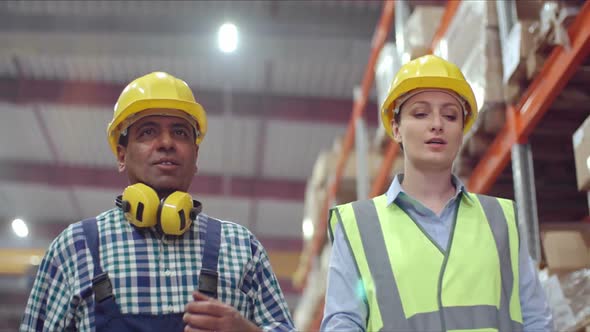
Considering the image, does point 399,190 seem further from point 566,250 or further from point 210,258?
point 566,250

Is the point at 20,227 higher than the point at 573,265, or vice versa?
the point at 20,227

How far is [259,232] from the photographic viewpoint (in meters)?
17.9

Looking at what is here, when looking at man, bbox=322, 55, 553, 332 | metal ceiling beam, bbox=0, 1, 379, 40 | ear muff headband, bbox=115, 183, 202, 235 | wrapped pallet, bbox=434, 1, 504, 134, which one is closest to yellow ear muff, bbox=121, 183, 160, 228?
ear muff headband, bbox=115, 183, 202, 235

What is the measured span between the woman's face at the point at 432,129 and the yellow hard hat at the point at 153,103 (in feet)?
2.37

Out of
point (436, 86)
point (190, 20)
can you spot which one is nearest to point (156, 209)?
point (436, 86)

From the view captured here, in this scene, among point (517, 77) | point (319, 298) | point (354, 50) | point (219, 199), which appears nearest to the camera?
point (517, 77)

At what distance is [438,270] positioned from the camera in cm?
240

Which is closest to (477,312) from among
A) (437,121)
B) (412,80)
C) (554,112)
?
(437,121)

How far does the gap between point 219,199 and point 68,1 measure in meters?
7.01

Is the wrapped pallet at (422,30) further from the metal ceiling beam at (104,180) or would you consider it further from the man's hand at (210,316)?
the metal ceiling beam at (104,180)

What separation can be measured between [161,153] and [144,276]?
414mm

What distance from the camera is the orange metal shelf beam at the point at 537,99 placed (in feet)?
12.2

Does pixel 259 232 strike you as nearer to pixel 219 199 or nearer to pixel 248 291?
pixel 219 199

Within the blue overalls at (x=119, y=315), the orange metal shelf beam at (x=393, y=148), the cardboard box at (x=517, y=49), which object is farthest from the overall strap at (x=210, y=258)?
the orange metal shelf beam at (x=393, y=148)
